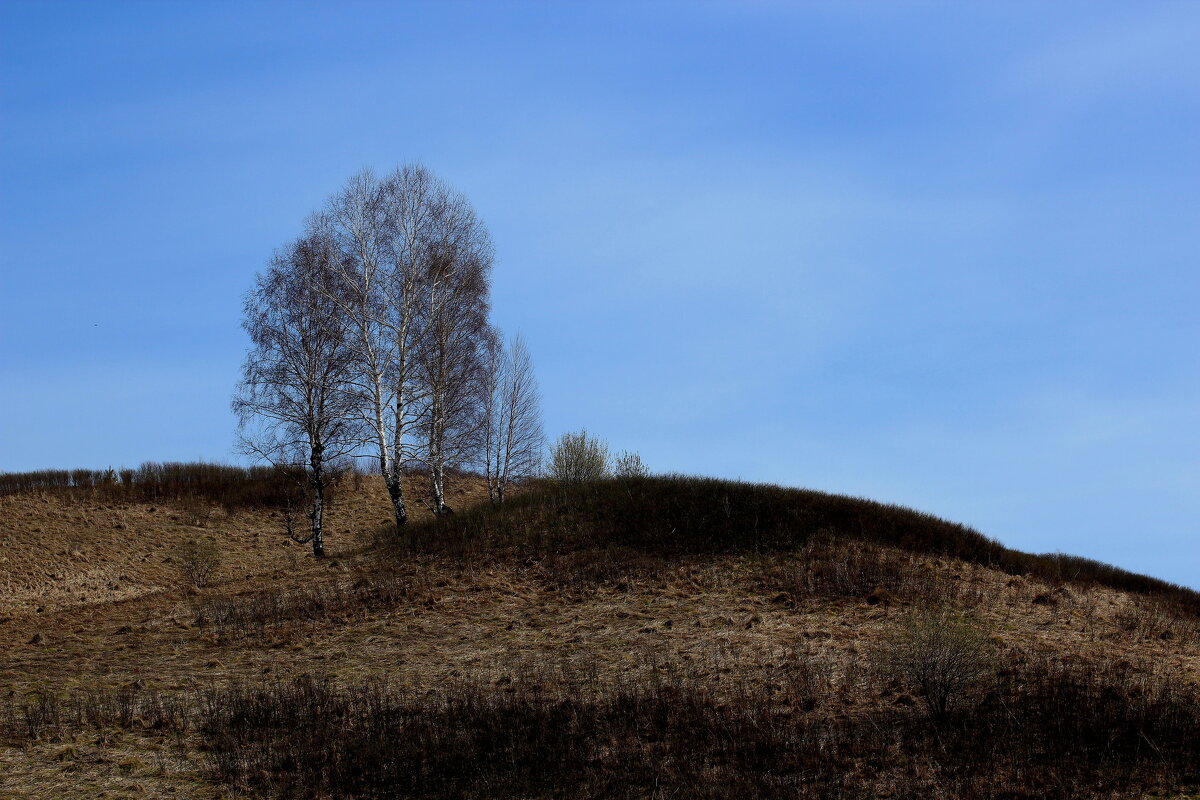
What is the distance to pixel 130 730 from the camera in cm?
1220

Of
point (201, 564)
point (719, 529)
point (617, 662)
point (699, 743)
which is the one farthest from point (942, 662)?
point (201, 564)

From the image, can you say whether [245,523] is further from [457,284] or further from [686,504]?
[686,504]

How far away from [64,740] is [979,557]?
1870 cm

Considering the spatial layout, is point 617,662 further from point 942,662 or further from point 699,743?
point 942,662

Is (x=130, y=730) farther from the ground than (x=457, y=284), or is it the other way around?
(x=457, y=284)

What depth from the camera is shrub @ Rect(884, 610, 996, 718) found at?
39.2ft

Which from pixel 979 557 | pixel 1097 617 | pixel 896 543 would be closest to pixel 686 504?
pixel 896 543

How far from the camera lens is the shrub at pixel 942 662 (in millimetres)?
11953

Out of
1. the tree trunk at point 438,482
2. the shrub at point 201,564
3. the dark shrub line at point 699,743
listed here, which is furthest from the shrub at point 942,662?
the tree trunk at point 438,482

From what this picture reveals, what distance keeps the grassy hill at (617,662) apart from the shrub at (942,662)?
35 mm

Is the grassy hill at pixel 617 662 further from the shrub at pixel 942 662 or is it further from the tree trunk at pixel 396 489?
the tree trunk at pixel 396 489

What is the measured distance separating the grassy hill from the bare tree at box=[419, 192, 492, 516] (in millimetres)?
3387

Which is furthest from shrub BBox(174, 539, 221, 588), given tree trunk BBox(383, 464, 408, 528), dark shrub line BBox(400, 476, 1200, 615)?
tree trunk BBox(383, 464, 408, 528)

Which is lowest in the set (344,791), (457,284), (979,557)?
(344,791)
